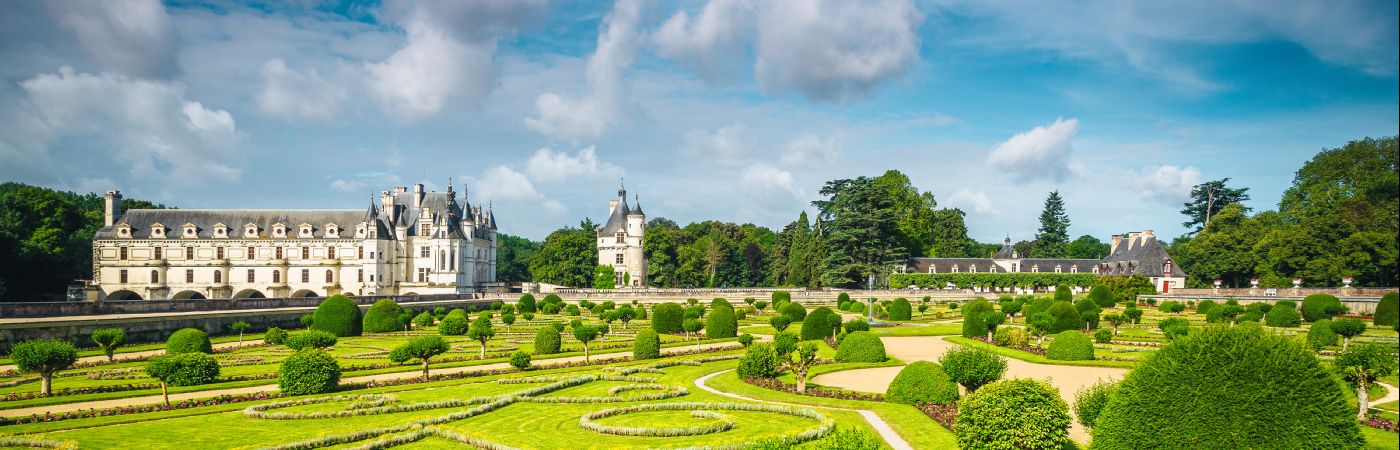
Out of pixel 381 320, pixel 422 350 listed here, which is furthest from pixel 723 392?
pixel 381 320

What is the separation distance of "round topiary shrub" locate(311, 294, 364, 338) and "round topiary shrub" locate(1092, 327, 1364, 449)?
3421 centimetres

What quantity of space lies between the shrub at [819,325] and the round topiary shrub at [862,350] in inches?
222

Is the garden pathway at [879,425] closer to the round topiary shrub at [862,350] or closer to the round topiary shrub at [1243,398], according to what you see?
the round topiary shrub at [1243,398]

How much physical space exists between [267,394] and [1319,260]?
51.4 metres

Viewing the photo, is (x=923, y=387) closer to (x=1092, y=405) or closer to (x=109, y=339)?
(x=1092, y=405)

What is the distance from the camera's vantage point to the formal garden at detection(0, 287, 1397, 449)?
8000 millimetres

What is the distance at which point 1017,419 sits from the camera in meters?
12.0

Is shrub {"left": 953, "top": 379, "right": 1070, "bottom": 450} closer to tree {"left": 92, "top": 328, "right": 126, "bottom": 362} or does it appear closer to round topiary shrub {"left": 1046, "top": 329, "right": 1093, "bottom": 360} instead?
round topiary shrub {"left": 1046, "top": 329, "right": 1093, "bottom": 360}

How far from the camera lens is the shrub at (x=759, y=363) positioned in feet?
70.2

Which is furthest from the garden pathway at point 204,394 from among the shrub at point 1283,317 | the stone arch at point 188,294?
the stone arch at point 188,294

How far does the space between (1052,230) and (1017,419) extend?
93747mm

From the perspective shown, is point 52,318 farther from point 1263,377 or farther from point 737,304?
point 737,304

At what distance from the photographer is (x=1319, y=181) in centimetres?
6016

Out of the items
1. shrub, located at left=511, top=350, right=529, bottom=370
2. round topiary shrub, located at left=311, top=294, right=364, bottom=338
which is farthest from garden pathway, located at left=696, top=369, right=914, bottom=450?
round topiary shrub, located at left=311, top=294, right=364, bottom=338
